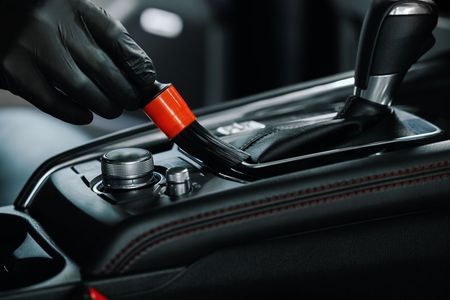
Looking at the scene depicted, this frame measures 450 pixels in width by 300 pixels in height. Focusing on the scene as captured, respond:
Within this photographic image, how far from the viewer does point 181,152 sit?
0.82m

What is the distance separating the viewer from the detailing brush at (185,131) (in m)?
0.71

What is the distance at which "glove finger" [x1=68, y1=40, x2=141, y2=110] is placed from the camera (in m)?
0.69

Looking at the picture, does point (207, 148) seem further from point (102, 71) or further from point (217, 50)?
point (217, 50)

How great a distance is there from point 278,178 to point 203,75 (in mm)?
1514

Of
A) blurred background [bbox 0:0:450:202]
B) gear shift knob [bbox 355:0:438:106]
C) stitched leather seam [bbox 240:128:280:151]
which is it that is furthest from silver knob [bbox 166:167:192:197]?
blurred background [bbox 0:0:450:202]

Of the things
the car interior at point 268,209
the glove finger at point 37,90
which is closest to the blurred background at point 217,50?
the car interior at point 268,209

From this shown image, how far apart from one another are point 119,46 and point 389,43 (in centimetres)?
28

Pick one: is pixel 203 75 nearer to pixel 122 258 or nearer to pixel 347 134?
pixel 347 134

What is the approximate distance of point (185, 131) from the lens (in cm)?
73

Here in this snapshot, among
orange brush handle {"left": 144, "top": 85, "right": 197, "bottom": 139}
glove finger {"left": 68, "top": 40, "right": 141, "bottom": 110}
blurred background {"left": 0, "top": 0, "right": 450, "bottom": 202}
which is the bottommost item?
blurred background {"left": 0, "top": 0, "right": 450, "bottom": 202}

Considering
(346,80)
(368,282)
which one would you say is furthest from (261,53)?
(368,282)

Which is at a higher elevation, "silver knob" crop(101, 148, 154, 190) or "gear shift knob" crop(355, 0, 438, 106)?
"gear shift knob" crop(355, 0, 438, 106)

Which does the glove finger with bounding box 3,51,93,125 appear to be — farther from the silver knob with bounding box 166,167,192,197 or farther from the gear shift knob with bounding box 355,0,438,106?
the gear shift knob with bounding box 355,0,438,106

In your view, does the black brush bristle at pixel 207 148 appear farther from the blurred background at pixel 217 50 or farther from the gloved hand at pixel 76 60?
the blurred background at pixel 217 50
